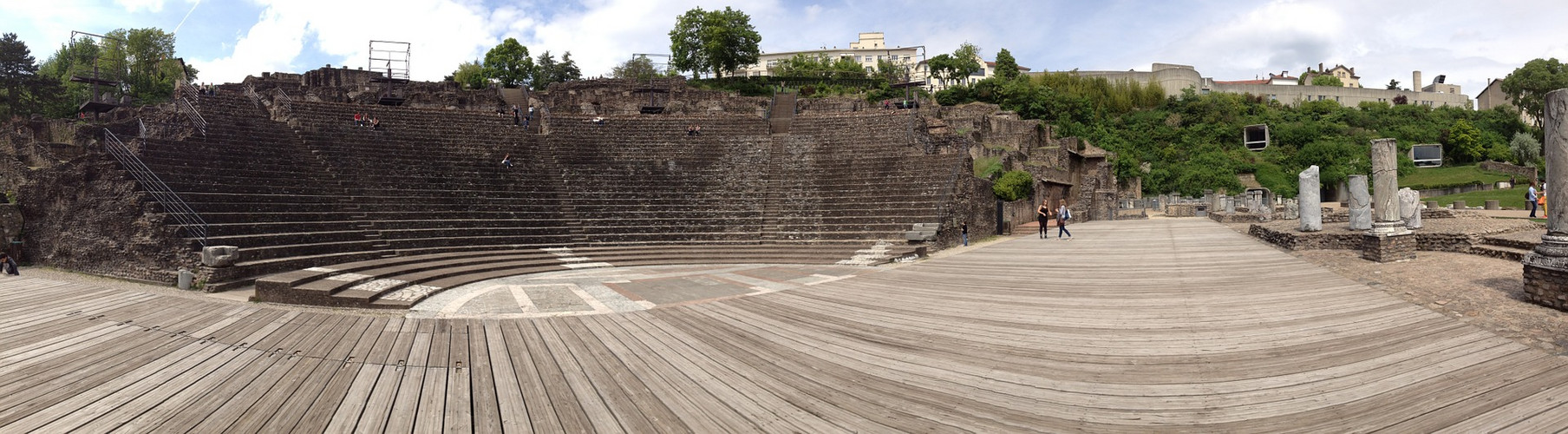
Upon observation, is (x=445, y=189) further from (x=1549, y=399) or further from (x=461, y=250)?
(x=1549, y=399)

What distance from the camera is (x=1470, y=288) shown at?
24.9 ft

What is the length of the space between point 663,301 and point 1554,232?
1012 centimetres

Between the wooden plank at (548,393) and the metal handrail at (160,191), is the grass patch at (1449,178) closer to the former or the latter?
the wooden plank at (548,393)

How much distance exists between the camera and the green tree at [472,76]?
5228 centimetres

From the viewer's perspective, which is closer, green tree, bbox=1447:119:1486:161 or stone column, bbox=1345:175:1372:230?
stone column, bbox=1345:175:1372:230

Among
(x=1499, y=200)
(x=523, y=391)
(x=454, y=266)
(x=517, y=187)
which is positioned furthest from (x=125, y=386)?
(x=1499, y=200)

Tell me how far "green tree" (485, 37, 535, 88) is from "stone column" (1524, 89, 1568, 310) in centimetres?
5782

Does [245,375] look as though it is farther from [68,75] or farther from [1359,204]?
[68,75]

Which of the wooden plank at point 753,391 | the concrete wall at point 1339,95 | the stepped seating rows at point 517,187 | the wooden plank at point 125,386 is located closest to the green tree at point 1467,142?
the concrete wall at point 1339,95

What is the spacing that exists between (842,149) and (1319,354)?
682 inches

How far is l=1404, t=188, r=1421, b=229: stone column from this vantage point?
13.0 meters

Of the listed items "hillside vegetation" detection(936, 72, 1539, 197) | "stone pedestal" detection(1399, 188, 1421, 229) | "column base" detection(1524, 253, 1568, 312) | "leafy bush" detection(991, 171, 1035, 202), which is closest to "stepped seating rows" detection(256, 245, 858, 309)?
"column base" detection(1524, 253, 1568, 312)

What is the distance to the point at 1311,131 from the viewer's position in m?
55.6

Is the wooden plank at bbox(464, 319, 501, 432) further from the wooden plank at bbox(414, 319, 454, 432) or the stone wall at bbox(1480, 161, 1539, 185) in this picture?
the stone wall at bbox(1480, 161, 1539, 185)
